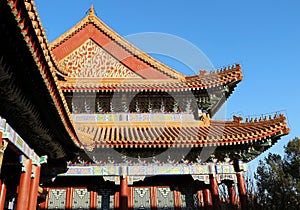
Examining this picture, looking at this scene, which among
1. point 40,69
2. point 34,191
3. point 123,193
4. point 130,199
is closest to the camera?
point 40,69

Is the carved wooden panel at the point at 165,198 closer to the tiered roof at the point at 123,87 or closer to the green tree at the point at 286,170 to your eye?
the tiered roof at the point at 123,87

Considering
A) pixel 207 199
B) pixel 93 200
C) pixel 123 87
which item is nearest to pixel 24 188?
pixel 93 200

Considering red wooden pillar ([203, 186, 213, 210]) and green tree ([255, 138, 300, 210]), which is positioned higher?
green tree ([255, 138, 300, 210])

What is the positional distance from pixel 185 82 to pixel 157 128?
2.14 m

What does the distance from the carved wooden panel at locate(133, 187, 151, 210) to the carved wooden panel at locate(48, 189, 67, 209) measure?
103 inches

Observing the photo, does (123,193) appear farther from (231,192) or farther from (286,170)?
(286,170)

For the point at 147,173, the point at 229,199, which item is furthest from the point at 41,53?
the point at 229,199

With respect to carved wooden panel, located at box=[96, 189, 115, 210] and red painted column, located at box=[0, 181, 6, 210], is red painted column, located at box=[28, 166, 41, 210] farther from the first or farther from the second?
carved wooden panel, located at box=[96, 189, 115, 210]

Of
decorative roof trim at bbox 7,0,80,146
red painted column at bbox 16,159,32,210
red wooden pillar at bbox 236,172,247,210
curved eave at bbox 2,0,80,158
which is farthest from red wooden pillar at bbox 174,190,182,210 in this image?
decorative roof trim at bbox 7,0,80,146

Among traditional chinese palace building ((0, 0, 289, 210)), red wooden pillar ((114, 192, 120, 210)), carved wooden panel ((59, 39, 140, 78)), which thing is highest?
carved wooden panel ((59, 39, 140, 78))

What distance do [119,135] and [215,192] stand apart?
3.85 m

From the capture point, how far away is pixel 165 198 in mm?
10531

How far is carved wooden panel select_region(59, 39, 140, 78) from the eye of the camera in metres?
12.5

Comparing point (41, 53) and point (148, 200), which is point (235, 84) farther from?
point (41, 53)
